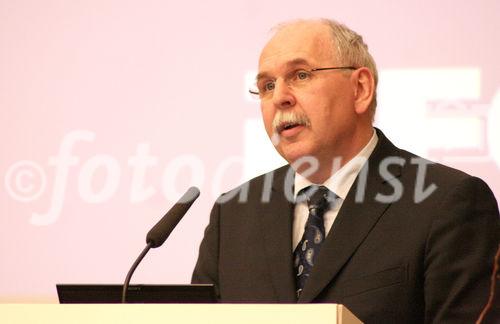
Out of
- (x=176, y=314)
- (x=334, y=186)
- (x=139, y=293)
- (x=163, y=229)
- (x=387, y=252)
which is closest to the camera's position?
(x=176, y=314)

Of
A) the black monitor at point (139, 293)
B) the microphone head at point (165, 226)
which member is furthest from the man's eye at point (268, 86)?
the black monitor at point (139, 293)

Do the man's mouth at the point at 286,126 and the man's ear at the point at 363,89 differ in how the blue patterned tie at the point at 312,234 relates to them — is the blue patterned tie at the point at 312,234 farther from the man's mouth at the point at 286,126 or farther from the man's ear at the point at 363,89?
the man's ear at the point at 363,89

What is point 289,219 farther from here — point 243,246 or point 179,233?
point 179,233

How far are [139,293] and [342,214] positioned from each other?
0.89 m

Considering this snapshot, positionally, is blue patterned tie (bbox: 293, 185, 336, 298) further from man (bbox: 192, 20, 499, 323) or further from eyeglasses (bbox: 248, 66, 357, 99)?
eyeglasses (bbox: 248, 66, 357, 99)

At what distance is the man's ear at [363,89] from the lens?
3385 millimetres

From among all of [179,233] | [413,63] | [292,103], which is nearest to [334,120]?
[292,103]

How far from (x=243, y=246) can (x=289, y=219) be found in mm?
182

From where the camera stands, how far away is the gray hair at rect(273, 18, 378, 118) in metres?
3.36

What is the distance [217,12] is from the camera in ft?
13.1

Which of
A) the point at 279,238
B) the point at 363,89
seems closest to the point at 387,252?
the point at 279,238

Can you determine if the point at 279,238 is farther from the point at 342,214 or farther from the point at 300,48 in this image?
the point at 300,48

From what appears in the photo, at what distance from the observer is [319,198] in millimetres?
3168

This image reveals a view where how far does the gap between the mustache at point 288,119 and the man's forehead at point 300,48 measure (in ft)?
0.57
